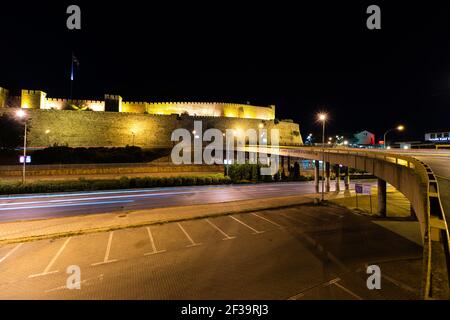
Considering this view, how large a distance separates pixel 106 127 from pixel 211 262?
5473cm

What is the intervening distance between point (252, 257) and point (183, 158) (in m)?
38.8

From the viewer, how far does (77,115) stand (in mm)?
53125

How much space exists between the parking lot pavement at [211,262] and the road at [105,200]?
19.0 ft

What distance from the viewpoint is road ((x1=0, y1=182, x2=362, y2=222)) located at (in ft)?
54.5

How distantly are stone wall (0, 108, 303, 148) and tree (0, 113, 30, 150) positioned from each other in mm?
5339

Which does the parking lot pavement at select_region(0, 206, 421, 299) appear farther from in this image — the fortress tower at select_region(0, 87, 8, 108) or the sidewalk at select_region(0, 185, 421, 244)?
the fortress tower at select_region(0, 87, 8, 108)

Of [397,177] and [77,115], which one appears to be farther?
[77,115]

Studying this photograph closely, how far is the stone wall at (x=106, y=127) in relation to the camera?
49938 millimetres

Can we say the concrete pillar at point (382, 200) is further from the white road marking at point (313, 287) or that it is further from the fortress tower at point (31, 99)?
the fortress tower at point (31, 99)

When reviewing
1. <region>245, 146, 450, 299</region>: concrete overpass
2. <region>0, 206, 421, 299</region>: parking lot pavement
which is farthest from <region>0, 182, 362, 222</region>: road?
<region>245, 146, 450, 299</region>: concrete overpass
